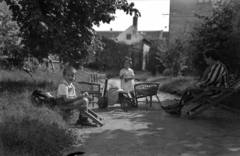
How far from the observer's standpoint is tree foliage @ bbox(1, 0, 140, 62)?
20.4 ft

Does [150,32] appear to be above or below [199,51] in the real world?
above

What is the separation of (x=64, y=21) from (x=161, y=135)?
4.15 metres

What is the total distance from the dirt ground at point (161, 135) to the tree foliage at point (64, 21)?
2279 mm

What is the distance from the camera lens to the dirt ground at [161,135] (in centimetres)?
421

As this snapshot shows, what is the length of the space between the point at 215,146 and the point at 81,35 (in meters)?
5.16

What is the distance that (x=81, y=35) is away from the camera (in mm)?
8328

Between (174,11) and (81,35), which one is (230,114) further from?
(174,11)

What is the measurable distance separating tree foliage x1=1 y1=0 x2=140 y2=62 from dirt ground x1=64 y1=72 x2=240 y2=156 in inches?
89.7

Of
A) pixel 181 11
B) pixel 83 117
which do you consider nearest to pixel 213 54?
pixel 83 117

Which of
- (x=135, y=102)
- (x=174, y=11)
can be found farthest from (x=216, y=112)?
(x=174, y=11)

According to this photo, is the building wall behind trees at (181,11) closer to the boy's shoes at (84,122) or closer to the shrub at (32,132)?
the boy's shoes at (84,122)

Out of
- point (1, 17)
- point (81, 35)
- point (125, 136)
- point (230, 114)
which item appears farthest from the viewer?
point (1, 17)

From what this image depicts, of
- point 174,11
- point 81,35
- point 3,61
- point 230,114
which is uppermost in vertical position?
point 174,11

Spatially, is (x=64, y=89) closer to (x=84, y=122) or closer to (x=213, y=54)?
(x=84, y=122)
